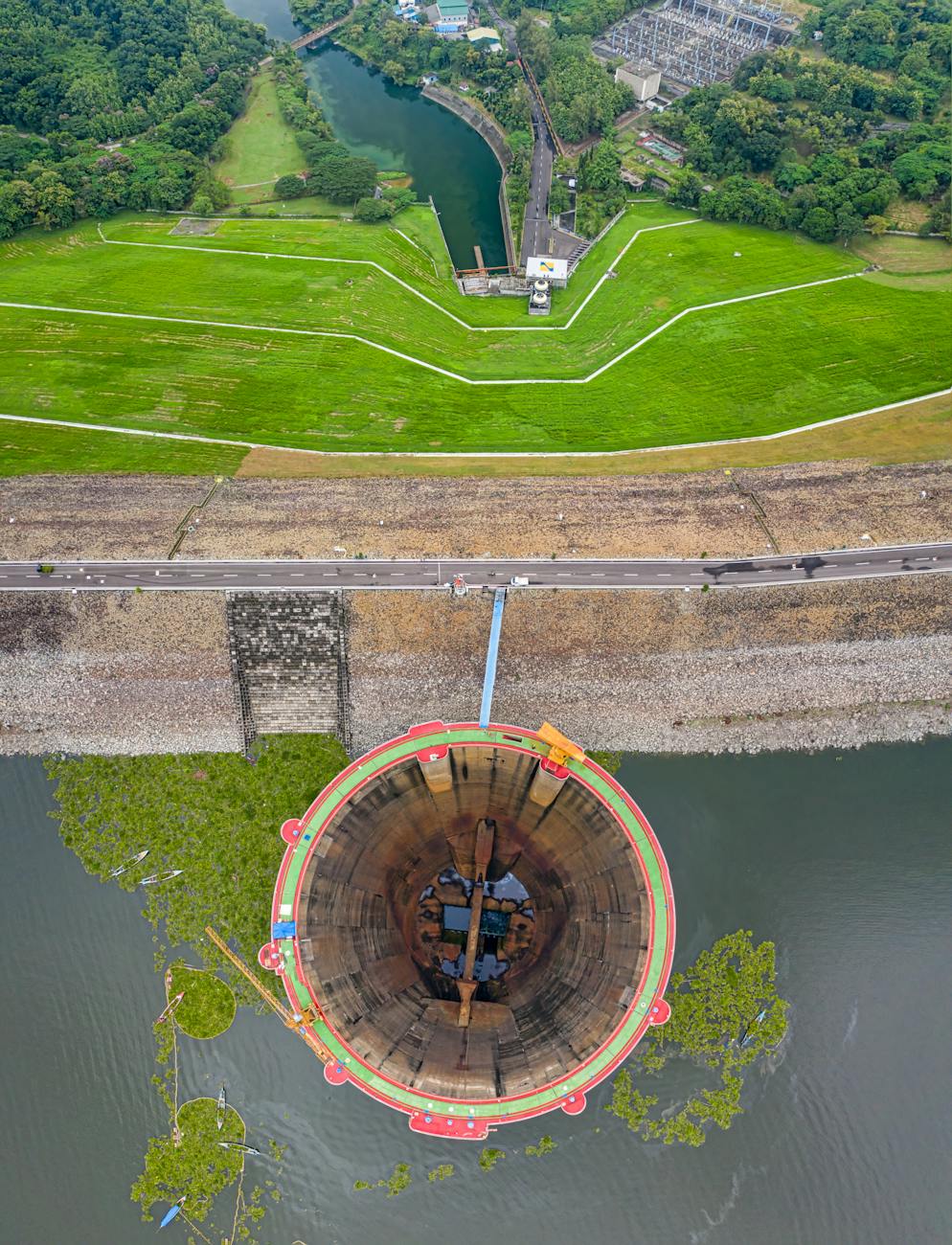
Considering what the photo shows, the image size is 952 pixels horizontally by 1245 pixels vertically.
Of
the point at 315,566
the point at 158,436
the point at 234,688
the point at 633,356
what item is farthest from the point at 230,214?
the point at 234,688

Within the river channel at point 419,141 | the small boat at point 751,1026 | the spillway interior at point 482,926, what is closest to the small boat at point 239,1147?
the spillway interior at point 482,926

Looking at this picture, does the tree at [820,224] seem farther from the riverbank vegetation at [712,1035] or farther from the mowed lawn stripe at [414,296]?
the riverbank vegetation at [712,1035]

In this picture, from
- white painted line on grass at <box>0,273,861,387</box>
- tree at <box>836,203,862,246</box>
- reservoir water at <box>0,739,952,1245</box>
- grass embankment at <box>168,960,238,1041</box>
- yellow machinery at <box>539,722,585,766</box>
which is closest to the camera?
reservoir water at <box>0,739,952,1245</box>

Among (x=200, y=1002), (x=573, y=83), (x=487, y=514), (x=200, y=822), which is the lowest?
(x=200, y=1002)

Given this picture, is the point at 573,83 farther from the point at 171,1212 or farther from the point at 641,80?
the point at 171,1212

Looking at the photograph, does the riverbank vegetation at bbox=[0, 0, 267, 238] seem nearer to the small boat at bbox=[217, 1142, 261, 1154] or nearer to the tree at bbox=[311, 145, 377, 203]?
the tree at bbox=[311, 145, 377, 203]

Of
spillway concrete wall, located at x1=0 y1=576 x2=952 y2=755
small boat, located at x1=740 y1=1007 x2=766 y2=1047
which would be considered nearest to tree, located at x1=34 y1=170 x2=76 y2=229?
spillway concrete wall, located at x1=0 y1=576 x2=952 y2=755

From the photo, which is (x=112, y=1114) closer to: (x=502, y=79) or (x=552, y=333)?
(x=552, y=333)

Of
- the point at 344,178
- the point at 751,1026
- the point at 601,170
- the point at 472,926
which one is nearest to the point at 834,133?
the point at 601,170
